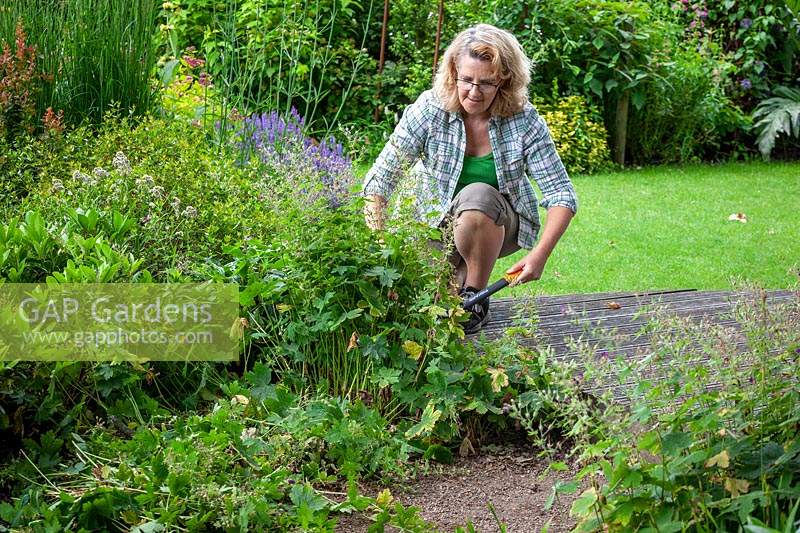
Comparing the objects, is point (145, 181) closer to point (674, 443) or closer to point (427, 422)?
point (427, 422)

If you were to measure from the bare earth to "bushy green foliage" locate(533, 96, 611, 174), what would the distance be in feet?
18.1

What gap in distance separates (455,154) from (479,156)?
0.37 feet

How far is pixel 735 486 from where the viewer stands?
79.9 inches

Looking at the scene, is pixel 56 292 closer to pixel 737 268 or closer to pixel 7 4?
pixel 7 4

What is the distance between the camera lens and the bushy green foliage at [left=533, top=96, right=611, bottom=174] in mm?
8234

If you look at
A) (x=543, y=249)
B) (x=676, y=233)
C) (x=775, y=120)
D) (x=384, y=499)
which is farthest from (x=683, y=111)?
(x=384, y=499)

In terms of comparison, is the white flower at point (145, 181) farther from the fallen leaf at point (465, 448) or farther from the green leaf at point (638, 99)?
the green leaf at point (638, 99)

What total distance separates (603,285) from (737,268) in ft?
3.00

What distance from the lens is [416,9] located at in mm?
9047

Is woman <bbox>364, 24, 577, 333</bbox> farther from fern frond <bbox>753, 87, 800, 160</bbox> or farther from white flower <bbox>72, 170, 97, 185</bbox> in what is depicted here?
fern frond <bbox>753, 87, 800, 160</bbox>

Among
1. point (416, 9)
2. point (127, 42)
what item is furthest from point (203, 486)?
point (416, 9)

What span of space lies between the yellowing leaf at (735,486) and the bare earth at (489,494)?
0.50 metres

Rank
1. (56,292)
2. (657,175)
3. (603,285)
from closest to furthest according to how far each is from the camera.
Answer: (56,292), (603,285), (657,175)

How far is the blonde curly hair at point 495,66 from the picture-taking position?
3.75 meters
